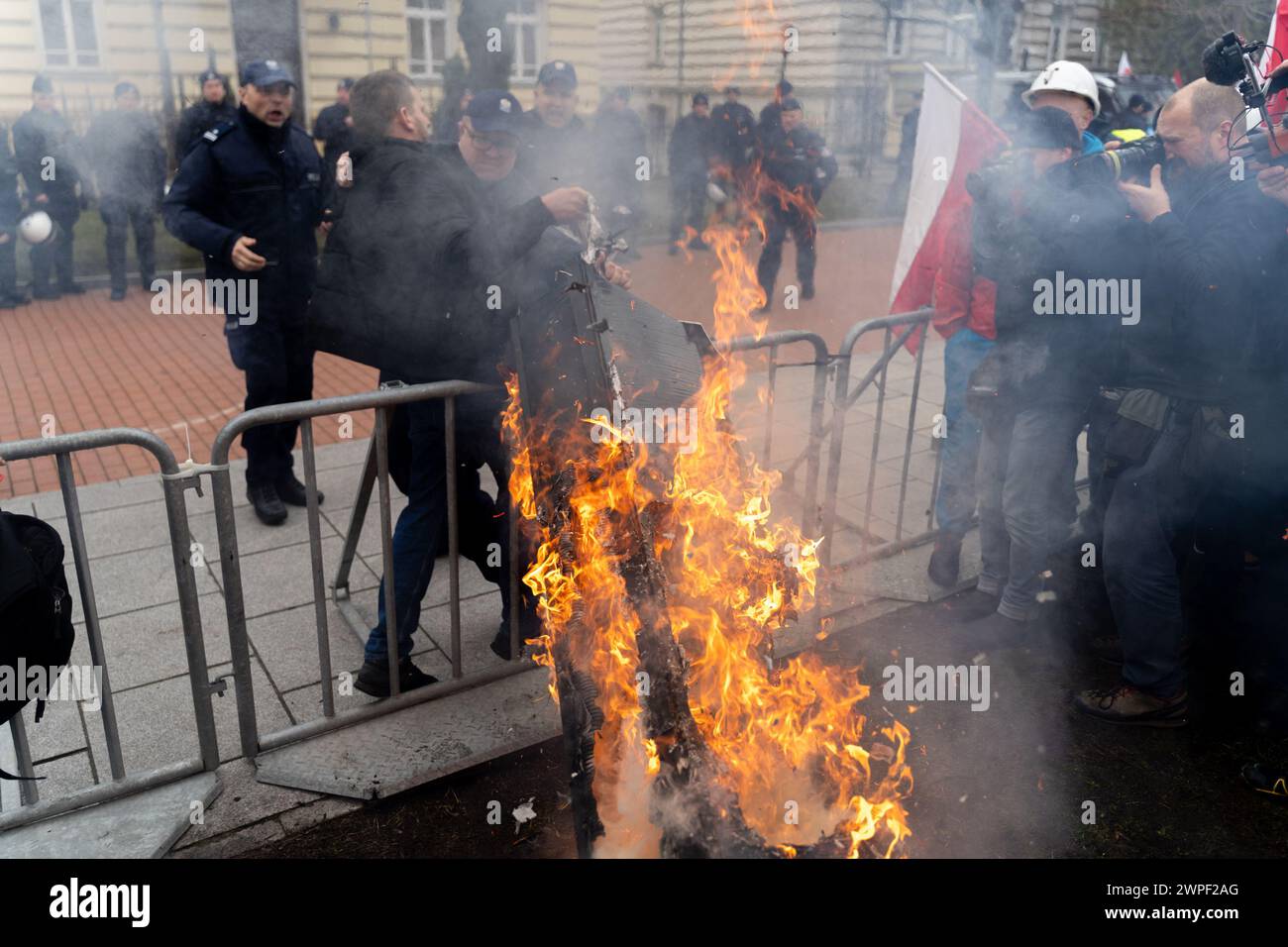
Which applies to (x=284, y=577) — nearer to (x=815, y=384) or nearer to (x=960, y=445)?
(x=815, y=384)

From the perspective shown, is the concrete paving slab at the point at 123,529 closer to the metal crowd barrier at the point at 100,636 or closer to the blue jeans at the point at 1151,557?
the metal crowd barrier at the point at 100,636

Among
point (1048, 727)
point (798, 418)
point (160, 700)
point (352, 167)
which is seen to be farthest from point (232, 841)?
point (798, 418)

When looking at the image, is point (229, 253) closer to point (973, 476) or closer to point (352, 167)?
point (352, 167)

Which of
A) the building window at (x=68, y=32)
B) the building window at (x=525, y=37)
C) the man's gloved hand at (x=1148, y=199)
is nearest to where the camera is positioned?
the man's gloved hand at (x=1148, y=199)

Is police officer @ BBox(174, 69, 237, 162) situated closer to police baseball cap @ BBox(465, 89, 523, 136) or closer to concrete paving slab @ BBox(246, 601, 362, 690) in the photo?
police baseball cap @ BBox(465, 89, 523, 136)

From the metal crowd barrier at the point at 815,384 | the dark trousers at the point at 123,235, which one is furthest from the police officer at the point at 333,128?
the metal crowd barrier at the point at 815,384

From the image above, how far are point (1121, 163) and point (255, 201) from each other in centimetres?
426

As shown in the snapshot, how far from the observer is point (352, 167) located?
3.71 metres

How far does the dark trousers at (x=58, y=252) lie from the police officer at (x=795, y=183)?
7780 mm

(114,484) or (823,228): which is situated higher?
(823,228)

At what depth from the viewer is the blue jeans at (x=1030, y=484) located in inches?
160

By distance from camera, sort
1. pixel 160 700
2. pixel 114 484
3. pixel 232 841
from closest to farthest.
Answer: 1. pixel 232 841
2. pixel 160 700
3. pixel 114 484

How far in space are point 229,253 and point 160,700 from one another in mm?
2420

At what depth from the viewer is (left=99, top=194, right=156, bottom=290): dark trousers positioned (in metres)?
10.5
